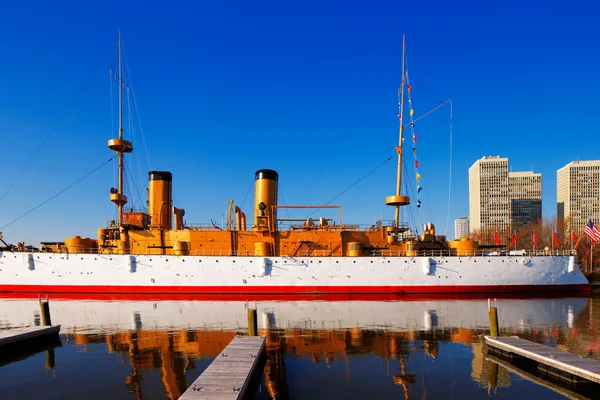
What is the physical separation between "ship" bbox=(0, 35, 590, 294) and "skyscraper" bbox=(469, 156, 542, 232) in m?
130

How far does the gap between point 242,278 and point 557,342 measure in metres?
18.9

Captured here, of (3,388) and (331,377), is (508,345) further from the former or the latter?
(3,388)

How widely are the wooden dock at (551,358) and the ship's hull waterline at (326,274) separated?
1415 centimetres

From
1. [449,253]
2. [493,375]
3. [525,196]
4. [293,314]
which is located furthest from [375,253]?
[525,196]

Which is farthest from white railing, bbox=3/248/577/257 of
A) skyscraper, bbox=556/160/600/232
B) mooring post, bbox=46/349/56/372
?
skyscraper, bbox=556/160/600/232

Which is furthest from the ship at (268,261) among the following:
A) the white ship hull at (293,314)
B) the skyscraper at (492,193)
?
the skyscraper at (492,193)

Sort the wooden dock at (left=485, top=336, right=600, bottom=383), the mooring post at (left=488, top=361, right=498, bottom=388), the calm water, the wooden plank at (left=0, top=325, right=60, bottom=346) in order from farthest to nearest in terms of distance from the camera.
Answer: the wooden plank at (left=0, top=325, right=60, bottom=346)
the mooring post at (left=488, top=361, right=498, bottom=388)
the calm water
the wooden dock at (left=485, top=336, right=600, bottom=383)

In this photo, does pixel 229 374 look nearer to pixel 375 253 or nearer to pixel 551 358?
pixel 551 358

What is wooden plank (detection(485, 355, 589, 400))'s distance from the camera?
8.82 m

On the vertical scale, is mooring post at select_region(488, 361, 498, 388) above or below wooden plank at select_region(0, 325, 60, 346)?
below

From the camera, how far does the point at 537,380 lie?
9.77m

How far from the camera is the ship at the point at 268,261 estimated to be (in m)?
26.5

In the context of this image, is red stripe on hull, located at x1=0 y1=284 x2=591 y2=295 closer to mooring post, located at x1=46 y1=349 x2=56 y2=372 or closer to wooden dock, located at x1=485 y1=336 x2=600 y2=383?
mooring post, located at x1=46 y1=349 x2=56 y2=372

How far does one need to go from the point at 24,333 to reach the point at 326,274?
17714mm
